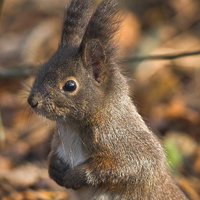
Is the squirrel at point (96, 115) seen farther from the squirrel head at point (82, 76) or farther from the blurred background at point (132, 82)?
the blurred background at point (132, 82)

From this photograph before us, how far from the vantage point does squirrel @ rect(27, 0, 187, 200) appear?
3.04 meters

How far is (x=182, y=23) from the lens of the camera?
8242 mm

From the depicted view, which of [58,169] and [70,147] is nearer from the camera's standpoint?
[70,147]

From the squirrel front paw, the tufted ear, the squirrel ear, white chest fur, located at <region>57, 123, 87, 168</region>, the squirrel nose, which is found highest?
the tufted ear


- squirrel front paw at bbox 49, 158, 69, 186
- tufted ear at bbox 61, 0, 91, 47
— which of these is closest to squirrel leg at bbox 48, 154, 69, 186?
squirrel front paw at bbox 49, 158, 69, 186

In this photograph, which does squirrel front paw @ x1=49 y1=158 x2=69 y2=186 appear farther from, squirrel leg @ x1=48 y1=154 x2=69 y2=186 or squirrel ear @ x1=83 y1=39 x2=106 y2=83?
squirrel ear @ x1=83 y1=39 x2=106 y2=83

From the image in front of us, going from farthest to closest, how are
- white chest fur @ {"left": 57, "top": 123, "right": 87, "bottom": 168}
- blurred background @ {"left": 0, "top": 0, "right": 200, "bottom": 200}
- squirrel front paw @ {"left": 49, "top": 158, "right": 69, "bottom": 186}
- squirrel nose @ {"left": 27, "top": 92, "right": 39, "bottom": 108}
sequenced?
blurred background @ {"left": 0, "top": 0, "right": 200, "bottom": 200} → squirrel front paw @ {"left": 49, "top": 158, "right": 69, "bottom": 186} → white chest fur @ {"left": 57, "top": 123, "right": 87, "bottom": 168} → squirrel nose @ {"left": 27, "top": 92, "right": 39, "bottom": 108}

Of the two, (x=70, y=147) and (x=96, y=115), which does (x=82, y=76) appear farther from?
(x=70, y=147)

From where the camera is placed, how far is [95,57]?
3.12m

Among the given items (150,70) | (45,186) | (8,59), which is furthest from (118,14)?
(8,59)

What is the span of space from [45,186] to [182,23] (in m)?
5.05

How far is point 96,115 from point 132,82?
3.94ft

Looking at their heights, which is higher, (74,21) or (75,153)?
(74,21)

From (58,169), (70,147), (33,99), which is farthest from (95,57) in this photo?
(58,169)
